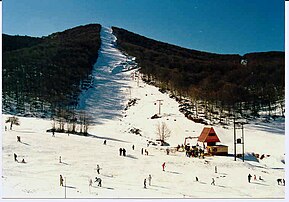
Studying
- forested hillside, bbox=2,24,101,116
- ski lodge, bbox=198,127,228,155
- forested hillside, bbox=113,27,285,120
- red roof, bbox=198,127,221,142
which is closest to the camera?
ski lodge, bbox=198,127,228,155

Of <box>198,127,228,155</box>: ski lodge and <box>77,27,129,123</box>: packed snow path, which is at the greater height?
<box>77,27,129,123</box>: packed snow path

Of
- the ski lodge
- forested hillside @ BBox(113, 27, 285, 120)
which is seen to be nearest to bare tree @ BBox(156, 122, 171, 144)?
the ski lodge

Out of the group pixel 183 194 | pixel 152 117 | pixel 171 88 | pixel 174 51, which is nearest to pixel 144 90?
pixel 171 88

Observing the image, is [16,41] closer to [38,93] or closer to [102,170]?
[38,93]

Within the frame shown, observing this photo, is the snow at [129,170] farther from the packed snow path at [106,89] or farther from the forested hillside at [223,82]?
the packed snow path at [106,89]

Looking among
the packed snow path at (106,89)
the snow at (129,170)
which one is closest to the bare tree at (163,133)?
the snow at (129,170)

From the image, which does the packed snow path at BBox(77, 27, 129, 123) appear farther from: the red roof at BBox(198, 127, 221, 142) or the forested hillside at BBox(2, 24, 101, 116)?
the red roof at BBox(198, 127, 221, 142)
